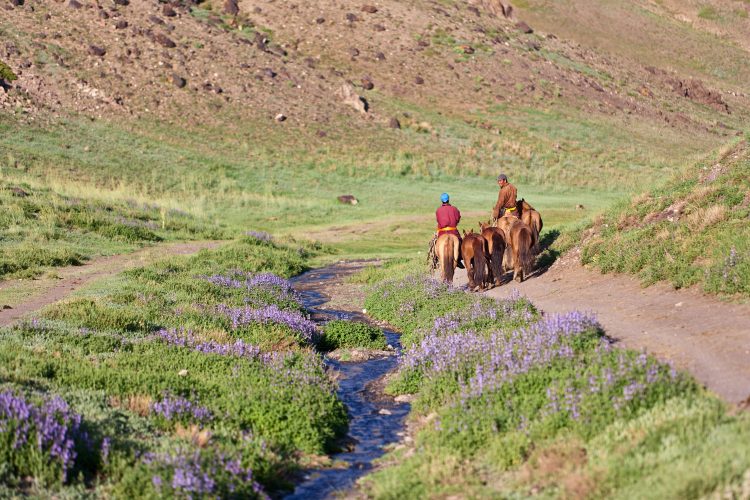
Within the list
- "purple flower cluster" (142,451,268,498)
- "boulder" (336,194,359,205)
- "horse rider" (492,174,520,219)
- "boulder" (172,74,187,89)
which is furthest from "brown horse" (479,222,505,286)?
"boulder" (172,74,187,89)

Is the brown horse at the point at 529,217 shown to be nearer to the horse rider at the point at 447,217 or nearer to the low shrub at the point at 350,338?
the horse rider at the point at 447,217

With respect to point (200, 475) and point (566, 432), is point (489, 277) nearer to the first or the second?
point (566, 432)

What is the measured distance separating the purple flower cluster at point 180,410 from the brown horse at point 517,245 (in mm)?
12151

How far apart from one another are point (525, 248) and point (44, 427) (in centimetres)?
1458

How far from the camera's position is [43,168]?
1861 inches

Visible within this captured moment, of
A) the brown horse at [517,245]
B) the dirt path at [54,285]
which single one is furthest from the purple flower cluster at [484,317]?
the dirt path at [54,285]

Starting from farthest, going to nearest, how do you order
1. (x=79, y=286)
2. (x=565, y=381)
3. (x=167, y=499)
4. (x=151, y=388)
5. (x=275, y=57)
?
(x=275, y=57) → (x=79, y=286) → (x=151, y=388) → (x=565, y=381) → (x=167, y=499)

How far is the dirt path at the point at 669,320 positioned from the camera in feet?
31.4

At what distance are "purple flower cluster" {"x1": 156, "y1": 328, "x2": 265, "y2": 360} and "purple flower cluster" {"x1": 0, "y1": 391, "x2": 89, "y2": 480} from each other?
425 centimetres

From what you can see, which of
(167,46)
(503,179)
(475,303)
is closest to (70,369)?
(475,303)

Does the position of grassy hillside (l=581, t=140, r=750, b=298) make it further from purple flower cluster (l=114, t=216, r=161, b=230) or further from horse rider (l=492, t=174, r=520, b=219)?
purple flower cluster (l=114, t=216, r=161, b=230)

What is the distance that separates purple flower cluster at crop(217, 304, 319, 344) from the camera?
49.2 ft

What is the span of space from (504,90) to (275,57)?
24.2 metres

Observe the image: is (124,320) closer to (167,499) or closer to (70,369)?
(70,369)
